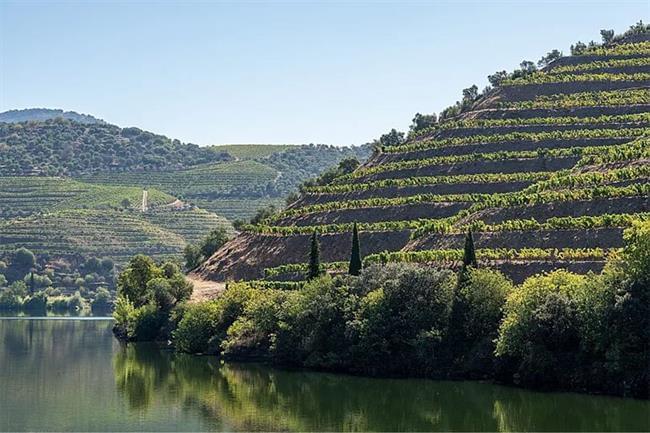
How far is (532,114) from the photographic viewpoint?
Answer: 14962 cm

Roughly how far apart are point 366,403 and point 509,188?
202 feet

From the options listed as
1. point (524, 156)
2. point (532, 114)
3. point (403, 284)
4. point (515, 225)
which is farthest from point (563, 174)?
point (403, 284)

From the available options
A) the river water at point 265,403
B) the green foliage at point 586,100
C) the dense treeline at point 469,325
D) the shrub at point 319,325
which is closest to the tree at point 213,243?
the green foliage at point 586,100

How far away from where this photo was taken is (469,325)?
78.4 metres

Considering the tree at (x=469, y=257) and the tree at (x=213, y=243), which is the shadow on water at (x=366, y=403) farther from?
the tree at (x=213, y=243)

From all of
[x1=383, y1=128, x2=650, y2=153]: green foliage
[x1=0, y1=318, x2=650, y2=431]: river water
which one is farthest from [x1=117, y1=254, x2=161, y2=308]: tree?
[x1=383, y1=128, x2=650, y2=153]: green foliage

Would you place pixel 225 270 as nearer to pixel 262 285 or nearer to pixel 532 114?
pixel 262 285

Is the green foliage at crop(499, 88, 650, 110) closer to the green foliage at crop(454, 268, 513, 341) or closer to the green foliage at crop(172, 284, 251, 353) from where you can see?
the green foliage at crop(172, 284, 251, 353)

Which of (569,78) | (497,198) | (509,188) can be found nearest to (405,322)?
(497,198)

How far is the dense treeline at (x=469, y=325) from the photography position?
2630 inches

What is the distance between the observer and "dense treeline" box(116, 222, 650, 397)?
6681cm

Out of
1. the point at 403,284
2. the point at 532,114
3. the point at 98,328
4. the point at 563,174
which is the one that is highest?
the point at 532,114

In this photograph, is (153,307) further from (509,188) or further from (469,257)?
(469,257)

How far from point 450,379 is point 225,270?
219ft
